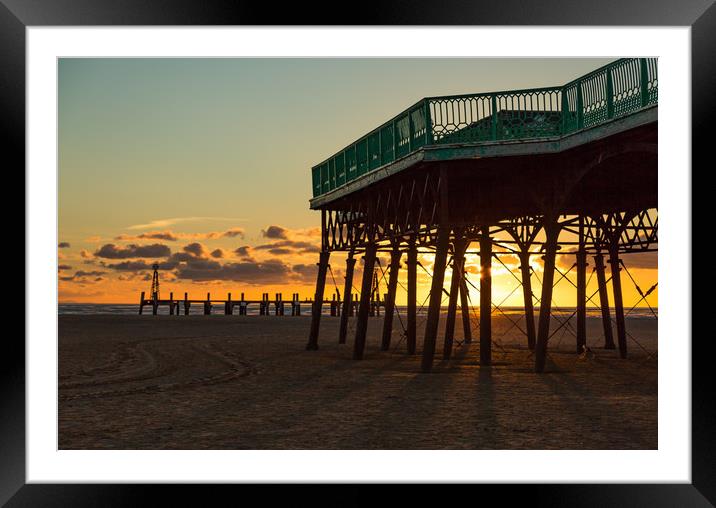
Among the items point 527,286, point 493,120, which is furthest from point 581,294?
point 493,120

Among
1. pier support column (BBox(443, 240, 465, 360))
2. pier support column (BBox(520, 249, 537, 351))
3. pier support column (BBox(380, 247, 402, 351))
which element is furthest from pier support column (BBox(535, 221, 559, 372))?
pier support column (BBox(380, 247, 402, 351))

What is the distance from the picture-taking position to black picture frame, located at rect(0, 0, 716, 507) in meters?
8.25

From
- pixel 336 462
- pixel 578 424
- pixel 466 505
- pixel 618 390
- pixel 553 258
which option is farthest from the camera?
pixel 553 258

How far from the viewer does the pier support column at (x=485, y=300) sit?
78.0 feet

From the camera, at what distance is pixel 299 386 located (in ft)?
62.4

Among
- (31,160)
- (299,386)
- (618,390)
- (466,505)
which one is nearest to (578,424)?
(618,390)

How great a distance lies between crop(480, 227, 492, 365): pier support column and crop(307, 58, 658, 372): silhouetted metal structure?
35 millimetres

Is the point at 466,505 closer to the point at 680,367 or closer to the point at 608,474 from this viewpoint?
the point at 608,474

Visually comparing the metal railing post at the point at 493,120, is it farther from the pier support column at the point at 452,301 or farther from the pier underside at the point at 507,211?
the pier support column at the point at 452,301

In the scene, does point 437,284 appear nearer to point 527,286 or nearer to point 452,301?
point 452,301

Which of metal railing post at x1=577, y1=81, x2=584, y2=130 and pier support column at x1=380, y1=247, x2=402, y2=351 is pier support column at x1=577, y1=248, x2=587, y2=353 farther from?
metal railing post at x1=577, y1=81, x2=584, y2=130

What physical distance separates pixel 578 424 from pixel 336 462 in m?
5.58
